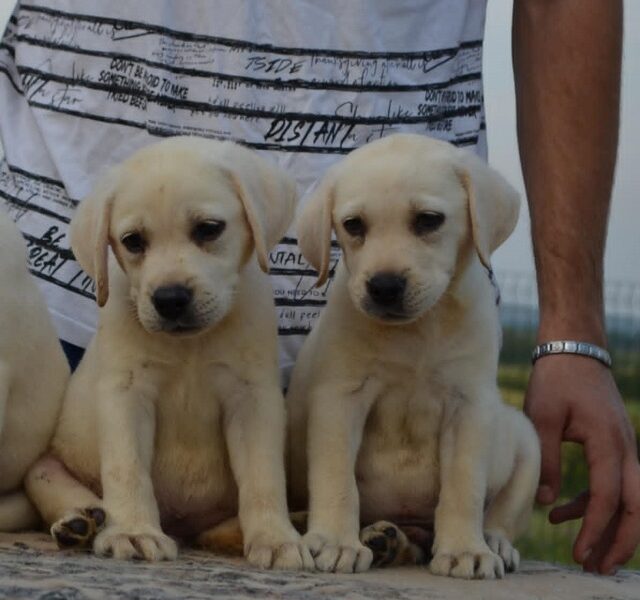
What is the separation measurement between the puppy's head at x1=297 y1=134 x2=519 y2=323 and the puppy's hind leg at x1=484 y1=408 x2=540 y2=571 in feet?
2.22

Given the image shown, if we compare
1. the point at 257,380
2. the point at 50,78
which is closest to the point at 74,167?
the point at 50,78

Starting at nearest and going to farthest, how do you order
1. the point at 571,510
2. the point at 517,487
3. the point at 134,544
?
the point at 134,544
the point at 517,487
the point at 571,510

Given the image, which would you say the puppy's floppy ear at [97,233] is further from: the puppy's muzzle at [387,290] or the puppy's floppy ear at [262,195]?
the puppy's muzzle at [387,290]

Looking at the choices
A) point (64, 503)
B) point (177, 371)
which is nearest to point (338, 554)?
point (177, 371)

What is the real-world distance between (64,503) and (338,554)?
2.92ft

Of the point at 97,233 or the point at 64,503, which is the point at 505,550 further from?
the point at 97,233

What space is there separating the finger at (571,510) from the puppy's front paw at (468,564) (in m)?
1.01

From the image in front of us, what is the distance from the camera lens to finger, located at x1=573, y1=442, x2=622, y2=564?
17.7 ft

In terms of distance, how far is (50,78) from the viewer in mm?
5609

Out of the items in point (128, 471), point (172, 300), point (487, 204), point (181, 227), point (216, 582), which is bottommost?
point (216, 582)

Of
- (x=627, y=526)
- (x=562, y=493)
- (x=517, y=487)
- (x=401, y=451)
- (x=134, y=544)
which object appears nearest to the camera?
(x=134, y=544)

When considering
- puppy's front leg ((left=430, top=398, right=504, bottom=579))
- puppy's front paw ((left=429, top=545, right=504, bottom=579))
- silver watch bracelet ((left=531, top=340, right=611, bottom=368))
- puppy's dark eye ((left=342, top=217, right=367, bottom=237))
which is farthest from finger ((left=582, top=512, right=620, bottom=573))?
puppy's dark eye ((left=342, top=217, right=367, bottom=237))

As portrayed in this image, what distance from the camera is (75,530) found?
178 inches

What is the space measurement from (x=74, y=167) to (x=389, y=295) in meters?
1.37
